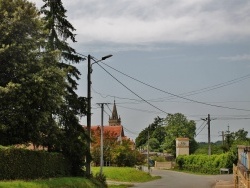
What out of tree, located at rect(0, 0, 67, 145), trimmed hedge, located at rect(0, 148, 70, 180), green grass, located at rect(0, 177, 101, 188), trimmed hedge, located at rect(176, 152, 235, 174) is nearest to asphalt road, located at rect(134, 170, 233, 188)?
trimmed hedge, located at rect(176, 152, 235, 174)

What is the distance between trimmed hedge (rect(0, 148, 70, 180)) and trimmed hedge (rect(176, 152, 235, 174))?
3811cm

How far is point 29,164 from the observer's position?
24422 millimetres

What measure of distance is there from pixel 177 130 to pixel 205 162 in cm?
4634

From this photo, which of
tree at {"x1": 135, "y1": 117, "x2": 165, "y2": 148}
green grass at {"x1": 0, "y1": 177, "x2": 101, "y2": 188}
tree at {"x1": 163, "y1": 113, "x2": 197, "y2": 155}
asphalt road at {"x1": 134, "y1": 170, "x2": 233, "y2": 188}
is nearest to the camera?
green grass at {"x1": 0, "y1": 177, "x2": 101, "y2": 188}

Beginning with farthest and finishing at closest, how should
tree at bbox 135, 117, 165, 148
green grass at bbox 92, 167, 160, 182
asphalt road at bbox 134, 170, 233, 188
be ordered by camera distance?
1. tree at bbox 135, 117, 165, 148
2. green grass at bbox 92, 167, 160, 182
3. asphalt road at bbox 134, 170, 233, 188

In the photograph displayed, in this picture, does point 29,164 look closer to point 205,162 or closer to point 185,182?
point 185,182

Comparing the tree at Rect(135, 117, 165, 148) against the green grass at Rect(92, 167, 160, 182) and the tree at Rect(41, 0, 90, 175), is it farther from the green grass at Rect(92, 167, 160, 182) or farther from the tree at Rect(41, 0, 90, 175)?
the tree at Rect(41, 0, 90, 175)

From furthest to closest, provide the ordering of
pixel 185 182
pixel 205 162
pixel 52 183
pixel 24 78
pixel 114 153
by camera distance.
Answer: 1. pixel 205 162
2. pixel 114 153
3. pixel 185 182
4. pixel 24 78
5. pixel 52 183

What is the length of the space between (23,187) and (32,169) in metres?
4.67

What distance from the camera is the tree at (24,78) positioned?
1003 inches

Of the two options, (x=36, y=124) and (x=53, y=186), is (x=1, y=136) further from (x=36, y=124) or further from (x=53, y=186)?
(x=53, y=186)

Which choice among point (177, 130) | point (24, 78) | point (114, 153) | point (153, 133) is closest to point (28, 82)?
point (24, 78)

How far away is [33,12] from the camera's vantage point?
2753 cm

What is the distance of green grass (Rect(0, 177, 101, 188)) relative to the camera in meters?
20.0
